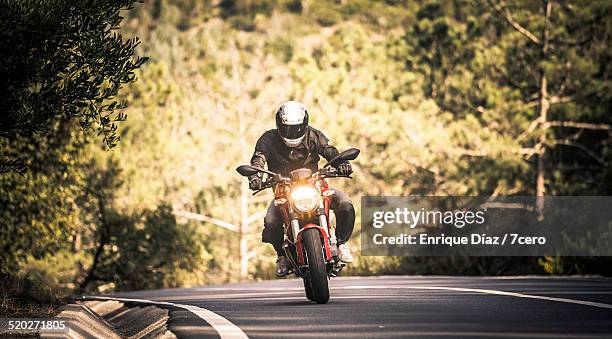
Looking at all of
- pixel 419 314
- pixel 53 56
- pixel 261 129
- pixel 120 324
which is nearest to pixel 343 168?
pixel 419 314

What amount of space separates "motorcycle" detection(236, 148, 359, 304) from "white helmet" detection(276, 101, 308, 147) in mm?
520

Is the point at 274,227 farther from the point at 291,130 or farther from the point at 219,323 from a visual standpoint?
the point at 219,323

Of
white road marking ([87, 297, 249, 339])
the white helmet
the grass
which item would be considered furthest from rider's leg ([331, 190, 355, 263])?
the grass

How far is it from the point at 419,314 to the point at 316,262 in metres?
1.75

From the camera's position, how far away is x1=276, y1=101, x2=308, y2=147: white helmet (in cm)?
1214

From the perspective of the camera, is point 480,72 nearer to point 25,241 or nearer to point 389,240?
point 389,240

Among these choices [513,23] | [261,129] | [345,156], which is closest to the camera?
[345,156]

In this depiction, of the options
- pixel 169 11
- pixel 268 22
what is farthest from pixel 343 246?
pixel 268 22

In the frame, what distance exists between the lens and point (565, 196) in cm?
3225

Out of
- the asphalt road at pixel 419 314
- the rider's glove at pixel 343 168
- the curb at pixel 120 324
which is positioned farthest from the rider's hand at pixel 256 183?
the curb at pixel 120 324

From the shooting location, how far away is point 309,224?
11.6m

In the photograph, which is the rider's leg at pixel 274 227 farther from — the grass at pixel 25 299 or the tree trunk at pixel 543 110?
the tree trunk at pixel 543 110

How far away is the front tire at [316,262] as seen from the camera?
37.4 ft

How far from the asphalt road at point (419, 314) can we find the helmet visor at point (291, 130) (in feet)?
5.84
